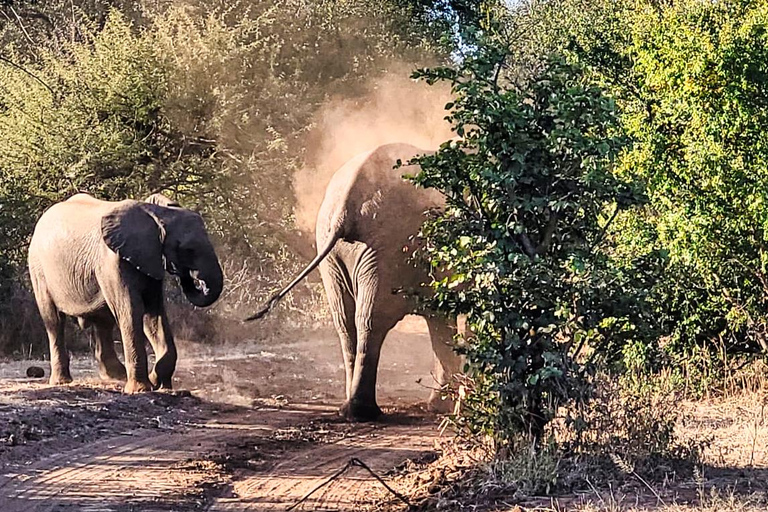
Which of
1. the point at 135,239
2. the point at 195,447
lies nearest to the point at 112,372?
the point at 135,239

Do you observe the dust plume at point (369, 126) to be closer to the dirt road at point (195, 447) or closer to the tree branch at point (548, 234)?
the dirt road at point (195, 447)

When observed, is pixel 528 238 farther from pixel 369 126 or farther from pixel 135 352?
pixel 369 126

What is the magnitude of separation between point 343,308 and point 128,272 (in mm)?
2912

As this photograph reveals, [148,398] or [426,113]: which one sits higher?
[426,113]

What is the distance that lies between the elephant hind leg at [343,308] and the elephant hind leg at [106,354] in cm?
377

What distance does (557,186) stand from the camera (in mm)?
8570

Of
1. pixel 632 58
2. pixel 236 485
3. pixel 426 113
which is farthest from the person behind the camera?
pixel 426 113

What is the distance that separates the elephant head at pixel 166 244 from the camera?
14.5 metres

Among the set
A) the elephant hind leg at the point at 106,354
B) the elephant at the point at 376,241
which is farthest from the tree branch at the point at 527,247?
the elephant hind leg at the point at 106,354

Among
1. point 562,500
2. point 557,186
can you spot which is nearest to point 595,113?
point 557,186

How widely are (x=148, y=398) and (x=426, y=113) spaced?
6.90 m

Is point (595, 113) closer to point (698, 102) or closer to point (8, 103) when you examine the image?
point (698, 102)

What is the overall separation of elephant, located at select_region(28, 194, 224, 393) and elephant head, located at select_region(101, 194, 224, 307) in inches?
0.5

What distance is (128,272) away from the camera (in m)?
14.6
